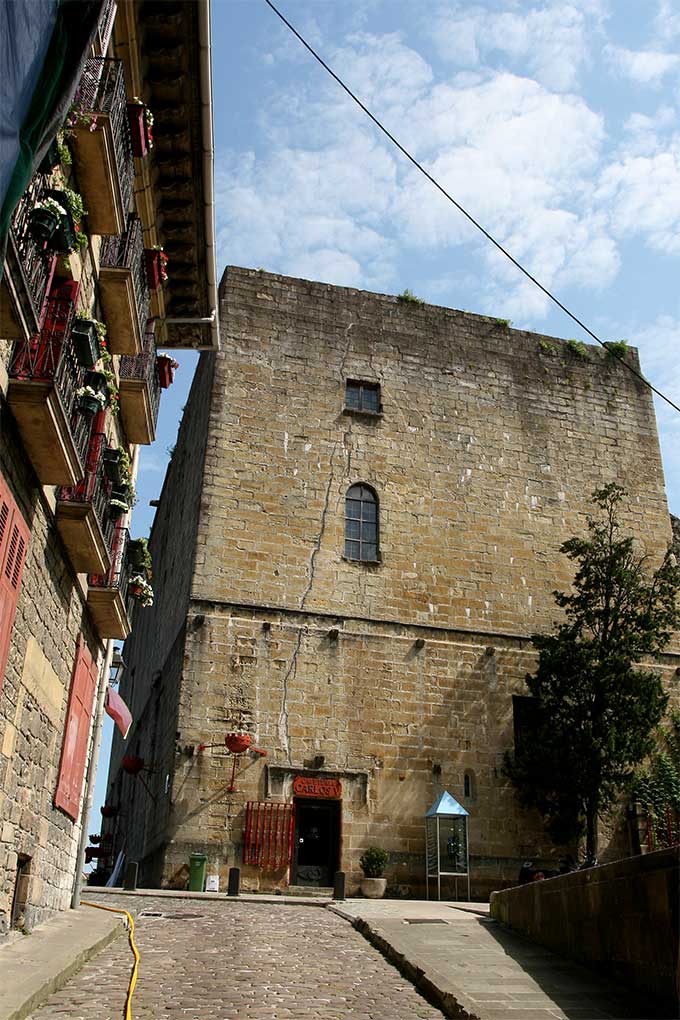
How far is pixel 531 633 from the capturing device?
18.9 m

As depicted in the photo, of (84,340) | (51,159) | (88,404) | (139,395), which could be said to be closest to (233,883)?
(139,395)

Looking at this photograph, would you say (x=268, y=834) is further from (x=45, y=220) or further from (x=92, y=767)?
(x=45, y=220)

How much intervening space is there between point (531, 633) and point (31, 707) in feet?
40.7

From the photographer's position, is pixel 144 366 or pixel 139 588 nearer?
pixel 144 366

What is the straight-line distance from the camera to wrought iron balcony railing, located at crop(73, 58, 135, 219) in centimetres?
817

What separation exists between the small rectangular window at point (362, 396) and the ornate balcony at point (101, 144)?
36.2 feet

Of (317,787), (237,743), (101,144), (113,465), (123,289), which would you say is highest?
(101,144)

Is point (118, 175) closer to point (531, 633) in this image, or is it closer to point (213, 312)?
point (213, 312)

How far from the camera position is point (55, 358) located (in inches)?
291

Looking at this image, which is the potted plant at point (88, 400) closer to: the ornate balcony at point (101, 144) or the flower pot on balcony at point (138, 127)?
the ornate balcony at point (101, 144)

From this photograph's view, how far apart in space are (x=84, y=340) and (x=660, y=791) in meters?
14.0

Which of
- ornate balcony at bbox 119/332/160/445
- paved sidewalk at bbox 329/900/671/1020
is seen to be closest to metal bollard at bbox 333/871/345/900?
paved sidewalk at bbox 329/900/671/1020

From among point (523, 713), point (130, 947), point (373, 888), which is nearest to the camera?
point (130, 947)

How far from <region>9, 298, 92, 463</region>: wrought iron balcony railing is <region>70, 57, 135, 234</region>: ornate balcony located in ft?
4.04
